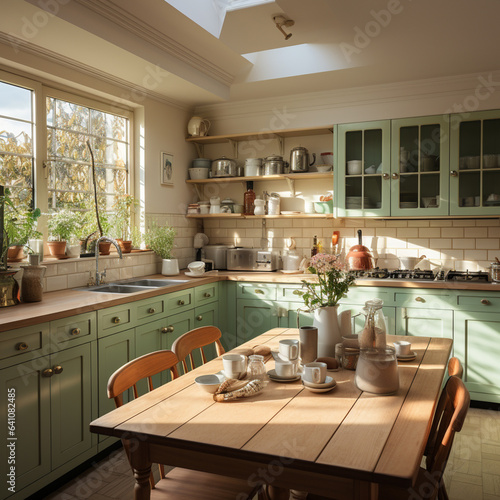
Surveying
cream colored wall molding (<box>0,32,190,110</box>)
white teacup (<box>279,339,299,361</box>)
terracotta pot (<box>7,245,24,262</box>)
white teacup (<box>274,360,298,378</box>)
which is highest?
cream colored wall molding (<box>0,32,190,110</box>)

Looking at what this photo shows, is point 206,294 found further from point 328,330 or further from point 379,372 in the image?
point 379,372

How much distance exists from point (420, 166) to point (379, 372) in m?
2.92

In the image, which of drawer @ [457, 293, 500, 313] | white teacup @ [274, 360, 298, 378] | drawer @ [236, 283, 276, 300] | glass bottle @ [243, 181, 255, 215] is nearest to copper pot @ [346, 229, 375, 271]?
drawer @ [236, 283, 276, 300]

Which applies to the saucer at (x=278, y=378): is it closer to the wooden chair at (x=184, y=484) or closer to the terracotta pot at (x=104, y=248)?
the wooden chair at (x=184, y=484)

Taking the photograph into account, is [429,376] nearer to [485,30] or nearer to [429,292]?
[429,292]

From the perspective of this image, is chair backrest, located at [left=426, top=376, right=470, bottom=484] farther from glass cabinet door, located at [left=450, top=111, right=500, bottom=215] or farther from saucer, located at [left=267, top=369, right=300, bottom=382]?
glass cabinet door, located at [left=450, top=111, right=500, bottom=215]

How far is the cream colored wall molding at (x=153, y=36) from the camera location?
3.01 meters

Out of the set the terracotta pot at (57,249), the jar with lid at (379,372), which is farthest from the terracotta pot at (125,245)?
the jar with lid at (379,372)

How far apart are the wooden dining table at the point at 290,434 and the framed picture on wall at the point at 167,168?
314cm

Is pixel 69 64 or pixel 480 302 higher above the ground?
pixel 69 64

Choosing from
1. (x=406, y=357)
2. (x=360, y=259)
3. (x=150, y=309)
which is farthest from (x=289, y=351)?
(x=360, y=259)

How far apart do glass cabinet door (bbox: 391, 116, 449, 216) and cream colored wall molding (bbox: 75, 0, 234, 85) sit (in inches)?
63.7

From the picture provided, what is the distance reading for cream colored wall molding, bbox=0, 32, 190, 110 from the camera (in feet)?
10.3

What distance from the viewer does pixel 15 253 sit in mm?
3135
